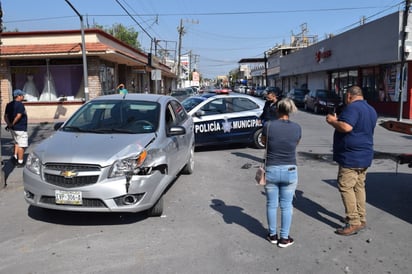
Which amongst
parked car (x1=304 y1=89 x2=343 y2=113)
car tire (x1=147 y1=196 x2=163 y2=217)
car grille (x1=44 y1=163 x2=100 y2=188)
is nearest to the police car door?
car tire (x1=147 y1=196 x2=163 y2=217)

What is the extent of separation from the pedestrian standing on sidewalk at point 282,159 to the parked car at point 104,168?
158 centimetres

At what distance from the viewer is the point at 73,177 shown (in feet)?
16.5

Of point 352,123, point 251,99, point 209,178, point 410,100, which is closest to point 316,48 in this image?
point 410,100

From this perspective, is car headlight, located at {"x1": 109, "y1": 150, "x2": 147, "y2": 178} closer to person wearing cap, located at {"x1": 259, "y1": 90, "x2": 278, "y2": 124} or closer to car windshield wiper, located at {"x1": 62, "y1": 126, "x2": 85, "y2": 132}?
car windshield wiper, located at {"x1": 62, "y1": 126, "x2": 85, "y2": 132}

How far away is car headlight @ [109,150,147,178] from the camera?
505 centimetres

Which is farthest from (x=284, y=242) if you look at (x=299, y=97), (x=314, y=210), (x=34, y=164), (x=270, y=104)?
(x=299, y=97)

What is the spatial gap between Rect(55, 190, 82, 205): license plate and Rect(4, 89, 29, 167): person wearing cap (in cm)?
492

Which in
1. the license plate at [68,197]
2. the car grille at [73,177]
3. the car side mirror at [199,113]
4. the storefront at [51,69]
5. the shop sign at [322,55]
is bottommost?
the license plate at [68,197]

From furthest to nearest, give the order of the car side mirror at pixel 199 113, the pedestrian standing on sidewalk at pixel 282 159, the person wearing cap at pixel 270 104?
the car side mirror at pixel 199 113 < the person wearing cap at pixel 270 104 < the pedestrian standing on sidewalk at pixel 282 159

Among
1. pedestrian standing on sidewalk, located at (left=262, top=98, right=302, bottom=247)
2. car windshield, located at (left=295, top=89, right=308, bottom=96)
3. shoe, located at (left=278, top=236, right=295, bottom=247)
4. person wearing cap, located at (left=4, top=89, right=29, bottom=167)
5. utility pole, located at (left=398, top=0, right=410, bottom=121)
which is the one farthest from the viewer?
car windshield, located at (left=295, top=89, right=308, bottom=96)

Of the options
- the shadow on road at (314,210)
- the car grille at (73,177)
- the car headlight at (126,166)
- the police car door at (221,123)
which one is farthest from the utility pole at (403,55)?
the car grille at (73,177)

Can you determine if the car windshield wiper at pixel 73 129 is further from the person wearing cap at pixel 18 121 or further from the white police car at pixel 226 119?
the white police car at pixel 226 119

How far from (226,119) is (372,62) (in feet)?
53.6

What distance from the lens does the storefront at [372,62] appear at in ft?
72.3
